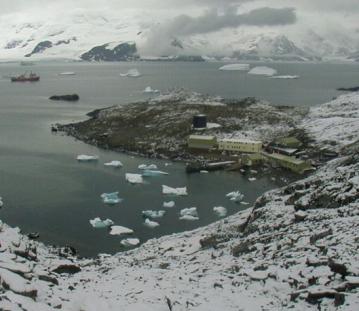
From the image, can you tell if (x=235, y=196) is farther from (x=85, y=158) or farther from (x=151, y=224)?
(x=85, y=158)

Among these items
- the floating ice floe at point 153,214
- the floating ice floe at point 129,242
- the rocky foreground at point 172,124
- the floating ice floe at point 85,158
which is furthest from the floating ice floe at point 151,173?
the floating ice floe at point 129,242

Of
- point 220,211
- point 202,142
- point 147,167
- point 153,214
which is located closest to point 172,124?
point 202,142

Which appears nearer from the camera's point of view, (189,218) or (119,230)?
(119,230)

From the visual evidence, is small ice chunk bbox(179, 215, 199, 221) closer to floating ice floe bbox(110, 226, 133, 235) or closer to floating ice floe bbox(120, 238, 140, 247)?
floating ice floe bbox(110, 226, 133, 235)

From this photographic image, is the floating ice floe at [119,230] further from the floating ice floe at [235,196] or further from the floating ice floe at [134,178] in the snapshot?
the floating ice floe at [134,178]

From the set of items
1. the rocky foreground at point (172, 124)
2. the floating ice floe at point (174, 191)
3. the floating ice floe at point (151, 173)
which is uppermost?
the rocky foreground at point (172, 124)

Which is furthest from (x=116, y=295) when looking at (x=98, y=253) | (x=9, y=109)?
(x=9, y=109)
